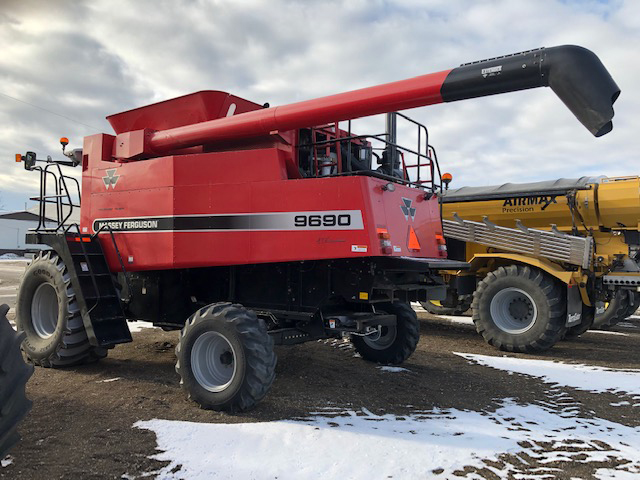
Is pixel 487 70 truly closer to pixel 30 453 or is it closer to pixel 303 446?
pixel 303 446

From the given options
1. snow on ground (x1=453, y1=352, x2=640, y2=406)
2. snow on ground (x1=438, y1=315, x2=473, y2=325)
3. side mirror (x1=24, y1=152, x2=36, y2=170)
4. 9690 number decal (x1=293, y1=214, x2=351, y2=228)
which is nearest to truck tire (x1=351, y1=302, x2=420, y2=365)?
snow on ground (x1=453, y1=352, x2=640, y2=406)

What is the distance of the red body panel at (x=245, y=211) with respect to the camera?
16.3 feet

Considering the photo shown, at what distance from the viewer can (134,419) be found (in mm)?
4500

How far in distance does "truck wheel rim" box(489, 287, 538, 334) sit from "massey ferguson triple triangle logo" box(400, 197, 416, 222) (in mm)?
3995

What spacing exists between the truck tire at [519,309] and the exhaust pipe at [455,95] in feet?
16.7

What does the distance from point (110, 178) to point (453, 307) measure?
23.7ft

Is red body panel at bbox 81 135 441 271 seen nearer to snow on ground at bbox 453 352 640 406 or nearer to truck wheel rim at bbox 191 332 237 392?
truck wheel rim at bbox 191 332 237 392

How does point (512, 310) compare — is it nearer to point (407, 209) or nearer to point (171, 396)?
point (407, 209)

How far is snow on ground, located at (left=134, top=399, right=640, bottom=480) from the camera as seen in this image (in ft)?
11.8

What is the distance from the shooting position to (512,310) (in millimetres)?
8906

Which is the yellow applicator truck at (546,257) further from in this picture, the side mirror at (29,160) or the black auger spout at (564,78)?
the side mirror at (29,160)

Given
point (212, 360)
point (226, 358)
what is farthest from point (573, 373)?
point (212, 360)

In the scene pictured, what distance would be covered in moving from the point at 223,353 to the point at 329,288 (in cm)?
129

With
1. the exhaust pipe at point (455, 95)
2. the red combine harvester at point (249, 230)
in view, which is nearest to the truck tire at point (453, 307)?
the red combine harvester at point (249, 230)
